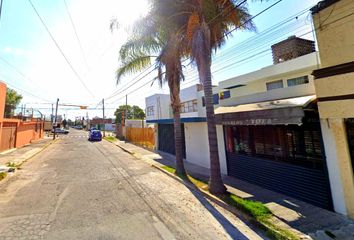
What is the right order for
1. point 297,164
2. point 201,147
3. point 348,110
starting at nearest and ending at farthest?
point 348,110
point 297,164
point 201,147

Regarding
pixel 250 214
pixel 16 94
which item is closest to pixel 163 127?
pixel 250 214

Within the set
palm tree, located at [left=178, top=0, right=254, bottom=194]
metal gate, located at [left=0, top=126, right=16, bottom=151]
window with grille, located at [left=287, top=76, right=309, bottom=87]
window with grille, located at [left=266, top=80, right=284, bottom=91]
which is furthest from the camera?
metal gate, located at [left=0, top=126, right=16, bottom=151]

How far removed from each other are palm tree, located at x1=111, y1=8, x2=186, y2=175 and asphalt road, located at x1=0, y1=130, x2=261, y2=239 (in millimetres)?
3210

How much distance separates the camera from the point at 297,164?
6789 mm

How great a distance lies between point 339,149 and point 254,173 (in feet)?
11.4

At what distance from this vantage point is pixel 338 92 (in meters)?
5.24

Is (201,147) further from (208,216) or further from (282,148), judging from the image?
(208,216)

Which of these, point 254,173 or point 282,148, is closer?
point 282,148

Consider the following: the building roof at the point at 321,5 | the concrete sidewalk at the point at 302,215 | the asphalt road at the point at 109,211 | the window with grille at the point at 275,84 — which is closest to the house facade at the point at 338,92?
the building roof at the point at 321,5

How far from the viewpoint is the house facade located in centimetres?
514

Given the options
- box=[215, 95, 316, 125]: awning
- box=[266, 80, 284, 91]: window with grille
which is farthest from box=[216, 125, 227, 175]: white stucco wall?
box=[266, 80, 284, 91]: window with grille

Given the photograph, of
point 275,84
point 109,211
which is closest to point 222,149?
point 275,84

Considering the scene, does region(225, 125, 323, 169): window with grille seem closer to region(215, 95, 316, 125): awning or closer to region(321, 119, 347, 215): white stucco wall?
region(321, 119, 347, 215): white stucco wall

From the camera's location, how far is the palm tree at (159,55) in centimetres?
908
